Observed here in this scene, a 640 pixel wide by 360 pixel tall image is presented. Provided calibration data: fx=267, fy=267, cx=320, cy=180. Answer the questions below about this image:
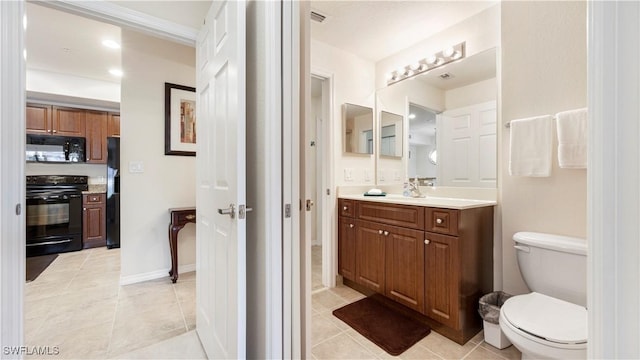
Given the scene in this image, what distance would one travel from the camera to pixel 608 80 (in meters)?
0.39

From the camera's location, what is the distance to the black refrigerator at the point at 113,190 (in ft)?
12.4

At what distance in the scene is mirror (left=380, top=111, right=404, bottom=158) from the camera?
2.75m

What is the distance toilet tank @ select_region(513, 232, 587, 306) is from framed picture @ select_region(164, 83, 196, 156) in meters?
3.03

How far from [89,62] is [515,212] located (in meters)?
4.90

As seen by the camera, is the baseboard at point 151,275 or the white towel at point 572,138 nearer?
the white towel at point 572,138

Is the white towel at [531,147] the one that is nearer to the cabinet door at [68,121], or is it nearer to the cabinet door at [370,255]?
the cabinet door at [370,255]

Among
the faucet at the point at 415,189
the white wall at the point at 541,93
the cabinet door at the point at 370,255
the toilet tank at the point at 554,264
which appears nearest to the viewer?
the toilet tank at the point at 554,264

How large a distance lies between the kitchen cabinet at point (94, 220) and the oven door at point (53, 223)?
0.07 m

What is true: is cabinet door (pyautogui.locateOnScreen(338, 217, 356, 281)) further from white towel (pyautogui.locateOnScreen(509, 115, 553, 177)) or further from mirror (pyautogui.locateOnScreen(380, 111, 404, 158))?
white towel (pyautogui.locateOnScreen(509, 115, 553, 177))

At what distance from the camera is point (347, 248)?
8.28ft

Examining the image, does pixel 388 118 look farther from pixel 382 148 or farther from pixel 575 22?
pixel 575 22

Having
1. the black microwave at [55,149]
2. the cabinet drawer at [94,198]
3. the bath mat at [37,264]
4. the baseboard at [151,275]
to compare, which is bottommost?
the bath mat at [37,264]

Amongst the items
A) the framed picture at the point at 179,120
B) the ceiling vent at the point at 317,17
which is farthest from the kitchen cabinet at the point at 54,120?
the ceiling vent at the point at 317,17

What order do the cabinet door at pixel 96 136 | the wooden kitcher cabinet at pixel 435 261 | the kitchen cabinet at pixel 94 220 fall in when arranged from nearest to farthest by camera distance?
the wooden kitcher cabinet at pixel 435 261 → the kitchen cabinet at pixel 94 220 → the cabinet door at pixel 96 136
